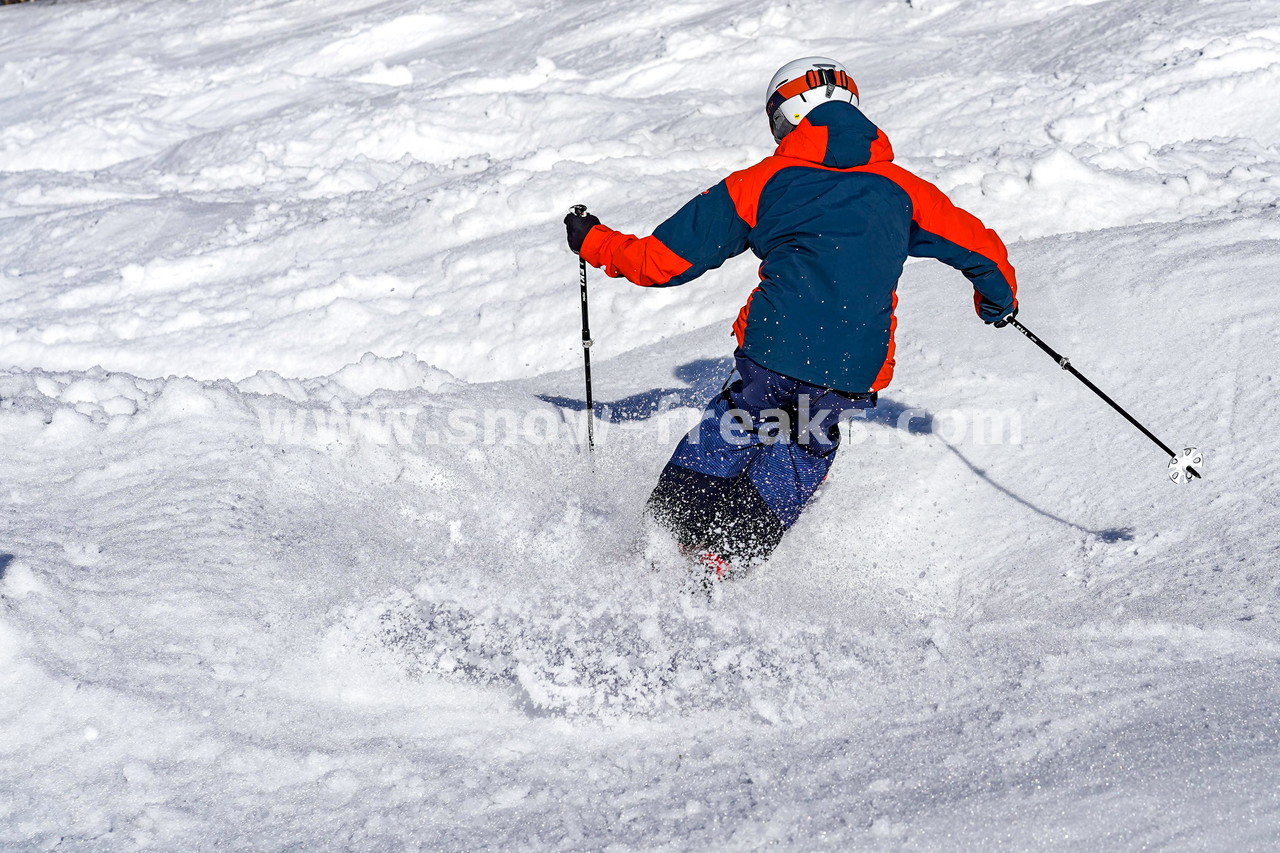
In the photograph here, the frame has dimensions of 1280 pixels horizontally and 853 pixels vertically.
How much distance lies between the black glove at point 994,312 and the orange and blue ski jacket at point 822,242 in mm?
330

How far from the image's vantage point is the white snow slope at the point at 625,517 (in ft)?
7.93

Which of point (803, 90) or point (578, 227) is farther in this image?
point (578, 227)

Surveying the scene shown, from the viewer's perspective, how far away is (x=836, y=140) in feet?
10.8

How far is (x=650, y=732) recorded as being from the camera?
277 centimetres

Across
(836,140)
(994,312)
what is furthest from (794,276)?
(994,312)

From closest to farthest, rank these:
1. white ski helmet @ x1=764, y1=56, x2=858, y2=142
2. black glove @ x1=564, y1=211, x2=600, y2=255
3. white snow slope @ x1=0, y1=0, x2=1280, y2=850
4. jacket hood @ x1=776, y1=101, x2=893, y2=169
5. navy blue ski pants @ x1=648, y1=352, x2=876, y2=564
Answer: white snow slope @ x1=0, y1=0, x2=1280, y2=850, jacket hood @ x1=776, y1=101, x2=893, y2=169, white ski helmet @ x1=764, y1=56, x2=858, y2=142, navy blue ski pants @ x1=648, y1=352, x2=876, y2=564, black glove @ x1=564, y1=211, x2=600, y2=255

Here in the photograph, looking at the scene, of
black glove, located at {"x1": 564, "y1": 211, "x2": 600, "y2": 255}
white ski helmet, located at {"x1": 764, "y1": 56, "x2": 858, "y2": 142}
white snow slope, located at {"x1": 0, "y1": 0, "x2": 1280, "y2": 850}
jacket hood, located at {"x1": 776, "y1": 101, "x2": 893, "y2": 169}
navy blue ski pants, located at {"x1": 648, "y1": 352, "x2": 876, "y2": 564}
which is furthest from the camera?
black glove, located at {"x1": 564, "y1": 211, "x2": 600, "y2": 255}

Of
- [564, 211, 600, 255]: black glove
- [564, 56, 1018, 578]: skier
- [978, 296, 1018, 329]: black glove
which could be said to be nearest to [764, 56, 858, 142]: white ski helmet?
[564, 56, 1018, 578]: skier

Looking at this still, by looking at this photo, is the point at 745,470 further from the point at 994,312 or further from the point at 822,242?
the point at 994,312

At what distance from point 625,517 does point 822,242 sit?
150 cm

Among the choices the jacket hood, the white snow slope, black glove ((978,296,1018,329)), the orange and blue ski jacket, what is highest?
the jacket hood

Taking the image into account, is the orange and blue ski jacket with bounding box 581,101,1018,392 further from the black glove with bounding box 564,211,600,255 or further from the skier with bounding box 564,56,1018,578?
the black glove with bounding box 564,211,600,255

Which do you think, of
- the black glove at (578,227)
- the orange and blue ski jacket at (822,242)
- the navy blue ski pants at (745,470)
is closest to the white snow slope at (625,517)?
the navy blue ski pants at (745,470)

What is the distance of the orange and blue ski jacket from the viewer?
10.8 ft
